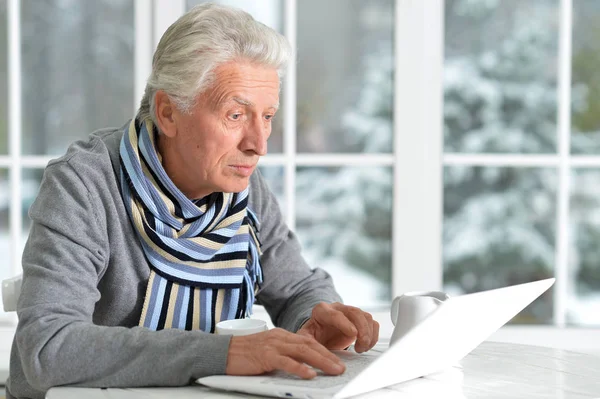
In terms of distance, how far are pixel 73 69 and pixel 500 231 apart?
367cm

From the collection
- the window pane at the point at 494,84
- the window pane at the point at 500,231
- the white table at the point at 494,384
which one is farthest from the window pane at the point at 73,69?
the window pane at the point at 500,231

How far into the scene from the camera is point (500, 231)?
6637 millimetres

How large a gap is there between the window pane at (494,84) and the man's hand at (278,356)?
517 centimetres

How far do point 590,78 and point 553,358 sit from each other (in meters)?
4.89

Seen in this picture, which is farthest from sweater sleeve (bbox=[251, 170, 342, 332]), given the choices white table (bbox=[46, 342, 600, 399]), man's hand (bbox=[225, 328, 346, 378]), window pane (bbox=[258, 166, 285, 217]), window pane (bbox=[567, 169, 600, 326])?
window pane (bbox=[567, 169, 600, 326])

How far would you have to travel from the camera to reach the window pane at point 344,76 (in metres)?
5.34

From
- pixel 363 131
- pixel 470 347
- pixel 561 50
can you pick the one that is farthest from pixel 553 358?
pixel 363 131

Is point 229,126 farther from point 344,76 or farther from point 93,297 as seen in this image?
point 344,76

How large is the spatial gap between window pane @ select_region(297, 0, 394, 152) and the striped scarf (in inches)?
132

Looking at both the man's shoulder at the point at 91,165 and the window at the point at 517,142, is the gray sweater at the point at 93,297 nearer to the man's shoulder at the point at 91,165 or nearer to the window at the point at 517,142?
the man's shoulder at the point at 91,165

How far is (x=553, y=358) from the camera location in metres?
→ 1.76

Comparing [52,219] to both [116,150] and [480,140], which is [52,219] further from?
[480,140]

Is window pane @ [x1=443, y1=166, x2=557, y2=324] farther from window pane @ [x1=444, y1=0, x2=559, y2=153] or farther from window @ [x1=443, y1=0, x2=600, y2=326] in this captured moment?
window pane @ [x1=444, y1=0, x2=559, y2=153]

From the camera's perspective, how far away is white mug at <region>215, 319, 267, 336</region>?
161cm
